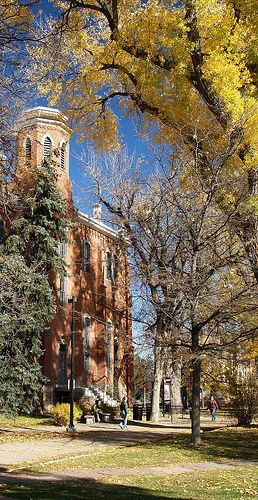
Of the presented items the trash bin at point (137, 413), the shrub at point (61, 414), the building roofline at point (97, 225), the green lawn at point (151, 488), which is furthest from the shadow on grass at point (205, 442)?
the building roofline at point (97, 225)

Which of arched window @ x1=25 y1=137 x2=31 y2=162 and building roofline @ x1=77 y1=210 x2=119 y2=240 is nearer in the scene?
arched window @ x1=25 y1=137 x2=31 y2=162

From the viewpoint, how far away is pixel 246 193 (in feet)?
44.1

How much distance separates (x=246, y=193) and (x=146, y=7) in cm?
473

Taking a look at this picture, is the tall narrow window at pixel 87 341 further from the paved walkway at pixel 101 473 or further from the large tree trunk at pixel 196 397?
the paved walkway at pixel 101 473

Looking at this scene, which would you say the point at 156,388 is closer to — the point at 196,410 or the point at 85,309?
the point at 85,309

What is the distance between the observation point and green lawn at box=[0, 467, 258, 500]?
28.5 ft

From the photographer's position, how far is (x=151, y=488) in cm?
975

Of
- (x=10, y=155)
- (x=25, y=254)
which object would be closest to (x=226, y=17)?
(x=10, y=155)

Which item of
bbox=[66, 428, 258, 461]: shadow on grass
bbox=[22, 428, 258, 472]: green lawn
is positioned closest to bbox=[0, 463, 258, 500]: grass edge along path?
bbox=[22, 428, 258, 472]: green lawn

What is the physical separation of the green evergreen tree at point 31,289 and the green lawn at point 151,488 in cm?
1436

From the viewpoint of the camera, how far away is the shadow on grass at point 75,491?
854 centimetres

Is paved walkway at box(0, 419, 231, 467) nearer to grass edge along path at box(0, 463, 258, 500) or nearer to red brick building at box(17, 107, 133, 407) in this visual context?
grass edge along path at box(0, 463, 258, 500)

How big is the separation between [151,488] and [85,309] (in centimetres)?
2837

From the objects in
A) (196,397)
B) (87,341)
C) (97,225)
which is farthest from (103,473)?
(97,225)
